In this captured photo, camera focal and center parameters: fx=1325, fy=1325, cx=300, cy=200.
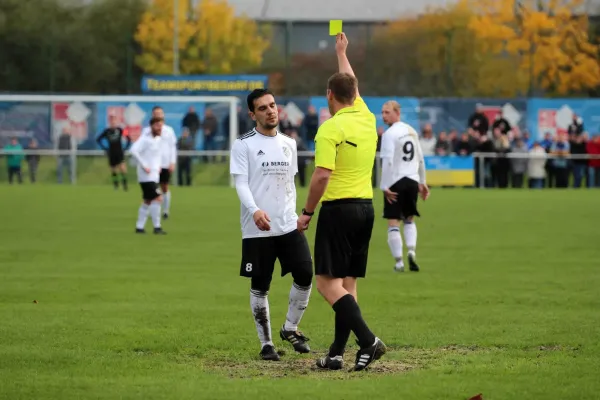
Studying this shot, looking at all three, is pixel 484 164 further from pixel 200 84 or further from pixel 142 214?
pixel 142 214

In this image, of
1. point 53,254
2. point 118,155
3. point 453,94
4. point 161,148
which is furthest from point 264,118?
point 453,94

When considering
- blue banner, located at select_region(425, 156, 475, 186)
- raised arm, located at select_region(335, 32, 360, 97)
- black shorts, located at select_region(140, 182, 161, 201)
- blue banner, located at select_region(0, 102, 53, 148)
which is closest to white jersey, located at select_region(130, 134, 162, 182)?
black shorts, located at select_region(140, 182, 161, 201)

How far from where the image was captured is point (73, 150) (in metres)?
44.2

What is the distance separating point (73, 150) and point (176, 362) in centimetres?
3523

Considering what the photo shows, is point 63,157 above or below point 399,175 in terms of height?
below

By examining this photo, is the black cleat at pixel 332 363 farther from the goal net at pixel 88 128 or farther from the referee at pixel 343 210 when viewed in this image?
the goal net at pixel 88 128

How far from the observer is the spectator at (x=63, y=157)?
44.4 m

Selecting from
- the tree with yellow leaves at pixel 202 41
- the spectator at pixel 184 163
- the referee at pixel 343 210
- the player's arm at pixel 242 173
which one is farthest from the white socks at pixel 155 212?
the tree with yellow leaves at pixel 202 41

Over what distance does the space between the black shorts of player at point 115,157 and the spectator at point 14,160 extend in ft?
20.6

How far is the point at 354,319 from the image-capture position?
30.5 ft

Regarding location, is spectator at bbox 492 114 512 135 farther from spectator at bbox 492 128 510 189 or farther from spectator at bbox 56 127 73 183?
spectator at bbox 56 127 73 183

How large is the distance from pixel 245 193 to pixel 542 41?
51.4 meters

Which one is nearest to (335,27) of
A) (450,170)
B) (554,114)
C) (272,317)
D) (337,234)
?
(337,234)

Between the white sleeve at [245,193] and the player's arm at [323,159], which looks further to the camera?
the white sleeve at [245,193]
